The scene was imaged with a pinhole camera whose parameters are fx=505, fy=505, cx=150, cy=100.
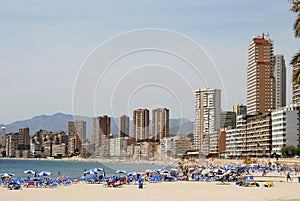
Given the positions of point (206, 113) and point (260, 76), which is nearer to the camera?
point (206, 113)

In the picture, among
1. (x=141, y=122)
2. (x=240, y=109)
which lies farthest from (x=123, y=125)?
(x=240, y=109)

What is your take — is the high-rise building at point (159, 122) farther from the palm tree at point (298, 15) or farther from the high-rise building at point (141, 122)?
the palm tree at point (298, 15)

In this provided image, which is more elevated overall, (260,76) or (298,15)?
(260,76)

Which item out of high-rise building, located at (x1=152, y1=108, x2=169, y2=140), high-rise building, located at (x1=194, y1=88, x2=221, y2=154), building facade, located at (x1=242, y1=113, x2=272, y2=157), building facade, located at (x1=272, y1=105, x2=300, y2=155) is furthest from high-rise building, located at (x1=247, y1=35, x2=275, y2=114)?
high-rise building, located at (x1=152, y1=108, x2=169, y2=140)

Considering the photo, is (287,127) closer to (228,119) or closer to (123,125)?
(123,125)

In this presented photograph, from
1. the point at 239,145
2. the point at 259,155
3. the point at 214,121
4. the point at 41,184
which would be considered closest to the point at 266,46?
the point at 214,121

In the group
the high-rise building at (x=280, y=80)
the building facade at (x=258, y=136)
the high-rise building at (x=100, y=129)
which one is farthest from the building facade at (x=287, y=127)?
the high-rise building at (x=280, y=80)

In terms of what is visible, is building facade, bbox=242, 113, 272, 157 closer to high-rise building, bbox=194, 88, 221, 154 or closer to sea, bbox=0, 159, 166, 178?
high-rise building, bbox=194, 88, 221, 154
